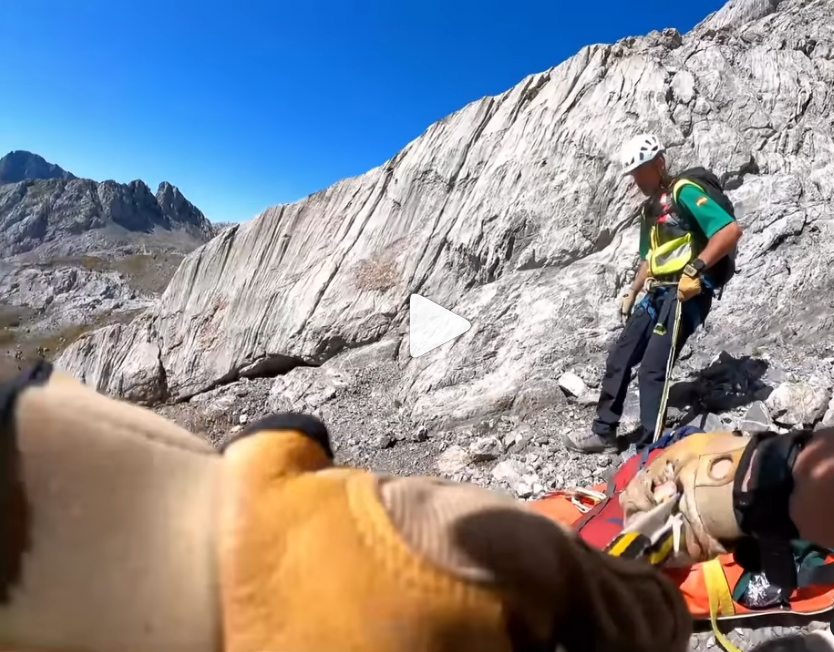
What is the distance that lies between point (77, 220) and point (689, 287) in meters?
181

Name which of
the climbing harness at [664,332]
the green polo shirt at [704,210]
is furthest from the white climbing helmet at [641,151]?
the climbing harness at [664,332]

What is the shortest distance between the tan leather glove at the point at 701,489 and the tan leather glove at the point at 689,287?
3.38 meters

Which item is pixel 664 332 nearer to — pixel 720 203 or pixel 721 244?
pixel 721 244

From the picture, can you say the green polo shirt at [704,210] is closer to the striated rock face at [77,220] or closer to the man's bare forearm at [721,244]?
the man's bare forearm at [721,244]

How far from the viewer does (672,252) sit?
6.37 m

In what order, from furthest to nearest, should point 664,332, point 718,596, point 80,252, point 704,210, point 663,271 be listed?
1. point 80,252
2. point 663,271
3. point 664,332
4. point 704,210
5. point 718,596

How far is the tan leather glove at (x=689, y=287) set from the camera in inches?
232

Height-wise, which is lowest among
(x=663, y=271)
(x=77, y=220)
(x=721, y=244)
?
(x=721, y=244)

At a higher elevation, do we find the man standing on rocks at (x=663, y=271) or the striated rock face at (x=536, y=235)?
the striated rock face at (x=536, y=235)

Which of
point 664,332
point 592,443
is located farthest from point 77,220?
point 664,332

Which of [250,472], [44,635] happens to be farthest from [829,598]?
[44,635]

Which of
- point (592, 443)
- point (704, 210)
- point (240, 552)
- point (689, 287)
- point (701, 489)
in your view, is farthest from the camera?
point (592, 443)

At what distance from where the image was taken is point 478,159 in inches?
503

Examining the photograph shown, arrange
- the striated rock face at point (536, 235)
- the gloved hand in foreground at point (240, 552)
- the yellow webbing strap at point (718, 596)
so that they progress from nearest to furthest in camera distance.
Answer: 1. the gloved hand in foreground at point (240, 552)
2. the yellow webbing strap at point (718, 596)
3. the striated rock face at point (536, 235)
